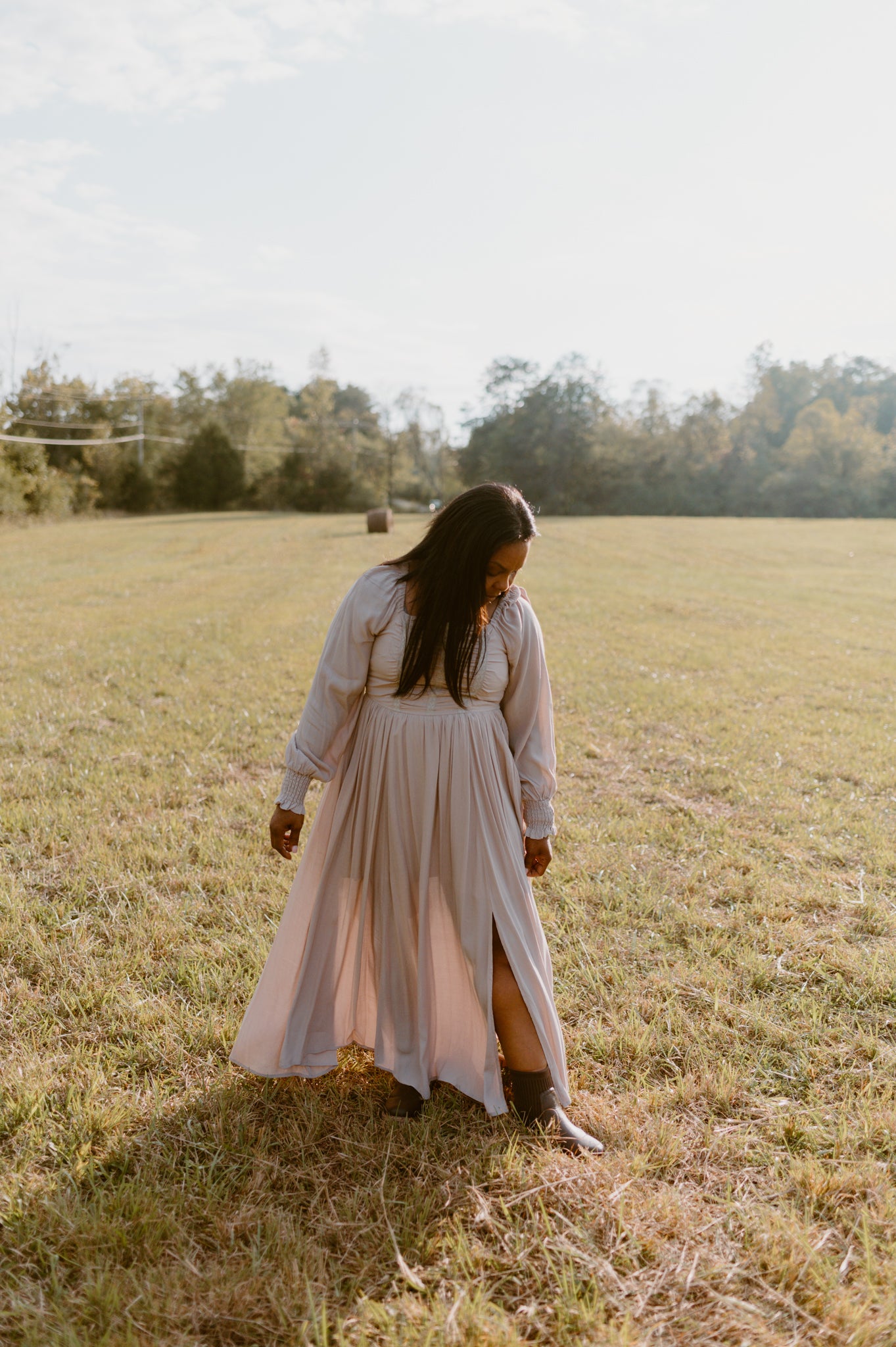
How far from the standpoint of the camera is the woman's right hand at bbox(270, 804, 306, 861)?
271cm

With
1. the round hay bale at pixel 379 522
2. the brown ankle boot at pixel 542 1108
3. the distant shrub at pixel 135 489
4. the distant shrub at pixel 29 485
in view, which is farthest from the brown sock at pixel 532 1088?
the distant shrub at pixel 135 489

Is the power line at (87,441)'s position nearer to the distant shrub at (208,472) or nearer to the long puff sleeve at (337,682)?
the distant shrub at (208,472)

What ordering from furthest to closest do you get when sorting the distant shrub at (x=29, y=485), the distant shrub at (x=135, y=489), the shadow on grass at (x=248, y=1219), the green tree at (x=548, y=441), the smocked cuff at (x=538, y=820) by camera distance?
the green tree at (x=548, y=441) < the distant shrub at (x=135, y=489) < the distant shrub at (x=29, y=485) < the smocked cuff at (x=538, y=820) < the shadow on grass at (x=248, y=1219)

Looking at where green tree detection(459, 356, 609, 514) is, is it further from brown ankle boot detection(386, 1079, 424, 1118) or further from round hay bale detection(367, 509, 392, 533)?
brown ankle boot detection(386, 1079, 424, 1118)

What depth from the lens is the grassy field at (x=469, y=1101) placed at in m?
2.05

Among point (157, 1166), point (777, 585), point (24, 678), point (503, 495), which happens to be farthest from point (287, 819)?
point (777, 585)

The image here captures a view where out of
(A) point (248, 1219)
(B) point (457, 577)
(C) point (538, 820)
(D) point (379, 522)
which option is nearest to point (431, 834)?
(C) point (538, 820)

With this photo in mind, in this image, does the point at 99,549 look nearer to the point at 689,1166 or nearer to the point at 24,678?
the point at 24,678

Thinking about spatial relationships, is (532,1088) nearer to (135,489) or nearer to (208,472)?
(135,489)

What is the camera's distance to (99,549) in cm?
2389

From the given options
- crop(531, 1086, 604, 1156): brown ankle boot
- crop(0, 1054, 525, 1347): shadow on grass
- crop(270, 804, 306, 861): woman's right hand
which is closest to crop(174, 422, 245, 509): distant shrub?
crop(270, 804, 306, 861): woman's right hand

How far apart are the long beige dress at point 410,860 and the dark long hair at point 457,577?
60mm

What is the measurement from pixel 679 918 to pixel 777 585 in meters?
16.2

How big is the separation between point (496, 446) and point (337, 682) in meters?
58.5
